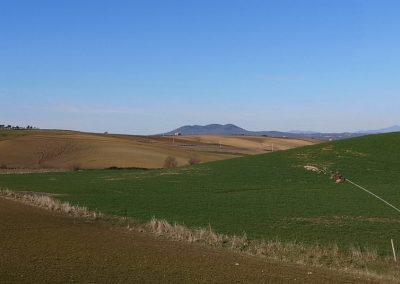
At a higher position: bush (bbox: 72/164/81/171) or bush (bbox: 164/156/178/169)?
bush (bbox: 164/156/178/169)

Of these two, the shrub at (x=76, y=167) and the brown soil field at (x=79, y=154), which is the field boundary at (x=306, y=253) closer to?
the shrub at (x=76, y=167)

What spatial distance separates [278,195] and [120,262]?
30.7 metres

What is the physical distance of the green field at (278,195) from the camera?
26.2 m

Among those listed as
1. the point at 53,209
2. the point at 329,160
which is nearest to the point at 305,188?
the point at 329,160

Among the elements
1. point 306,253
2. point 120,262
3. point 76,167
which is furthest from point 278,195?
point 76,167

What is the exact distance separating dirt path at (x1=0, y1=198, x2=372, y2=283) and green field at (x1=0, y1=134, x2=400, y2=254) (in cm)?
795

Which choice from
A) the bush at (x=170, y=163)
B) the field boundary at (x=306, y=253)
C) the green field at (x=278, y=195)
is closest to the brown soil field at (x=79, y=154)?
the bush at (x=170, y=163)

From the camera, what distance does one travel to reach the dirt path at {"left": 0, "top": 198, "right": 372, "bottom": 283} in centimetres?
1134

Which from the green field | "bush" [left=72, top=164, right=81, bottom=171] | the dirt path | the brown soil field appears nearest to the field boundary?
the dirt path

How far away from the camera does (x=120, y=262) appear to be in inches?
511

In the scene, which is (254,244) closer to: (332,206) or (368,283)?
(368,283)

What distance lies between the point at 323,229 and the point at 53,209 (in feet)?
43.7

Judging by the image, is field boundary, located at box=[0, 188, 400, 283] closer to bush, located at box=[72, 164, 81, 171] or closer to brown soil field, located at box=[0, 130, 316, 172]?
bush, located at box=[72, 164, 81, 171]

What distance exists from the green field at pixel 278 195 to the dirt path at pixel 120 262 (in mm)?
7947
